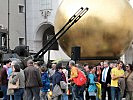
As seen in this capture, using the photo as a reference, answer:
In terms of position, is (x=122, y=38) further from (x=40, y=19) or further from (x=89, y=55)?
(x=40, y=19)

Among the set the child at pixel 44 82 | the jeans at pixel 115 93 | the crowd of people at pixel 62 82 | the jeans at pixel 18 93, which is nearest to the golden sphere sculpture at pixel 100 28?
the crowd of people at pixel 62 82

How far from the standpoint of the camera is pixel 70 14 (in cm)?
1872

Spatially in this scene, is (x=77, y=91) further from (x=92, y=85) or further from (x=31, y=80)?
(x=31, y=80)

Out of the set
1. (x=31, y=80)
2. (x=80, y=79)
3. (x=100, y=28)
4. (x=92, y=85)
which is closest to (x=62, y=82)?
(x=80, y=79)

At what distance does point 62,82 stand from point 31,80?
109 centimetres

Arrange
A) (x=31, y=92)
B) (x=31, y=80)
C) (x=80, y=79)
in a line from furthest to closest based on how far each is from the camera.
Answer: (x=80, y=79) → (x=31, y=92) → (x=31, y=80)

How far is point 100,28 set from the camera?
1816cm

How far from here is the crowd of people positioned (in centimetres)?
1363

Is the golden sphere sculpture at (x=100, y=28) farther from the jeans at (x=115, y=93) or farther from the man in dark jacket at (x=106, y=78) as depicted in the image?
the jeans at (x=115, y=93)

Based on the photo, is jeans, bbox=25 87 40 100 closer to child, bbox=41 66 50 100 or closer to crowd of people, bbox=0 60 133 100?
crowd of people, bbox=0 60 133 100

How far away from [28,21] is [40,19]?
1294mm

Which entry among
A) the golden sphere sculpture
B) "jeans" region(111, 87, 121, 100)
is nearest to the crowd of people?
"jeans" region(111, 87, 121, 100)

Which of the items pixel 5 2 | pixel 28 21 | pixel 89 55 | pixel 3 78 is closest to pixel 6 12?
pixel 5 2

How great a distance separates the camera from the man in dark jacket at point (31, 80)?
1375 cm
